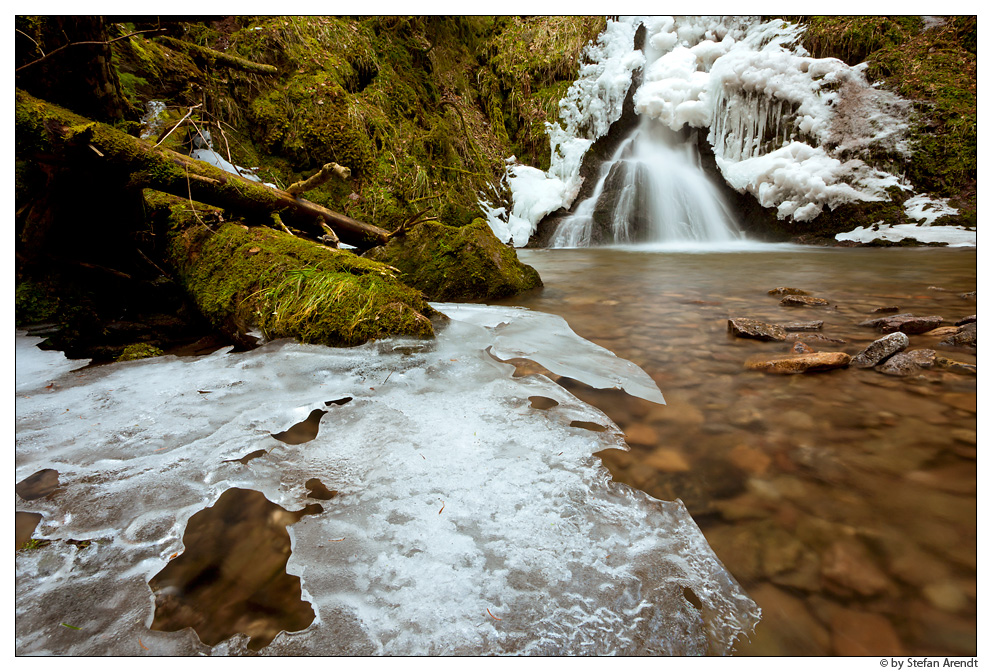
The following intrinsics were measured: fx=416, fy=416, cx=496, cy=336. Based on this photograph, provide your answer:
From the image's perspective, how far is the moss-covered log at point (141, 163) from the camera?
7.86 ft

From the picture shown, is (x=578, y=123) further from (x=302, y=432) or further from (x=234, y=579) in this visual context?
(x=234, y=579)

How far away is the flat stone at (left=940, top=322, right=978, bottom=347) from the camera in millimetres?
2346

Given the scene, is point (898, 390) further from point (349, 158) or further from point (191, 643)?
point (349, 158)

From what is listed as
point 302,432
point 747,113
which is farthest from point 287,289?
point 747,113

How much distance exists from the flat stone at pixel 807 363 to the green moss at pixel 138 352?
3.32 metres

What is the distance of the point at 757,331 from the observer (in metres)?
2.68

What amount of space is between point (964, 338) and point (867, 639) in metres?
2.45

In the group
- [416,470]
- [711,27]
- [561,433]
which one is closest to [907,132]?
[711,27]

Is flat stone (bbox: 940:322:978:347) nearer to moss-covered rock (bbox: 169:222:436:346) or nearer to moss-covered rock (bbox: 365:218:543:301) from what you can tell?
moss-covered rock (bbox: 169:222:436:346)

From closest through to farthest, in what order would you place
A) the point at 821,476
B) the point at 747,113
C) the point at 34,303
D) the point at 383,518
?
1. the point at 383,518
2. the point at 821,476
3. the point at 34,303
4. the point at 747,113

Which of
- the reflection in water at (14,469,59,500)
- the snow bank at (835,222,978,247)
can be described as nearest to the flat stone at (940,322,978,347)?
the reflection in water at (14,469,59,500)

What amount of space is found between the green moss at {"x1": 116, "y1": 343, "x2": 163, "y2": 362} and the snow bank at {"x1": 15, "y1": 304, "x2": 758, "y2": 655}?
223 mm

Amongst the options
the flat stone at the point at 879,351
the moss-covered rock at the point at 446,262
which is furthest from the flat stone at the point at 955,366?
the moss-covered rock at the point at 446,262

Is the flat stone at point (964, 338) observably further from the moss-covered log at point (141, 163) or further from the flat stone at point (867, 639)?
the moss-covered log at point (141, 163)
